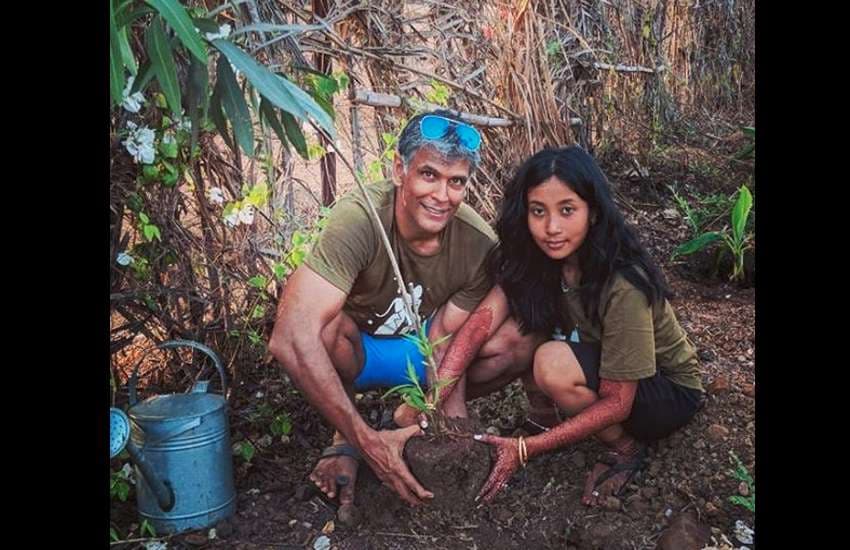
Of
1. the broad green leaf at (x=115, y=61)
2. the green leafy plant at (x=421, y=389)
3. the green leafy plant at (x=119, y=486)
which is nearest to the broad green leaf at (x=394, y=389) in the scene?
the green leafy plant at (x=421, y=389)

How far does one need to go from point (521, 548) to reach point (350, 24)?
1.28m

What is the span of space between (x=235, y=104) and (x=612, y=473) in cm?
110

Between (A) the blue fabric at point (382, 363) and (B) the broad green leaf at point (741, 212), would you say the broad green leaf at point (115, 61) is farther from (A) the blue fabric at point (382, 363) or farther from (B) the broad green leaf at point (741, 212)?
(B) the broad green leaf at point (741, 212)

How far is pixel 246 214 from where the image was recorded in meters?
2.21

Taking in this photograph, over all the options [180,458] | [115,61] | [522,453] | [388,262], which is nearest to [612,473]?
[522,453]

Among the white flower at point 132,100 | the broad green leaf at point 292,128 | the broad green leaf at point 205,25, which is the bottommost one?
the broad green leaf at point 292,128

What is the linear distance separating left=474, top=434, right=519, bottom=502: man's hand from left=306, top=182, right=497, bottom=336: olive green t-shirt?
30cm

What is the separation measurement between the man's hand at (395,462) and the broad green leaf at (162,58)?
2.71 feet

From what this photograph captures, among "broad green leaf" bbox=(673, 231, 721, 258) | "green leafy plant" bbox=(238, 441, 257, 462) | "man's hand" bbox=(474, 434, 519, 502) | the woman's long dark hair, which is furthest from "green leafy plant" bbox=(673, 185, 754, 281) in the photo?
"green leafy plant" bbox=(238, 441, 257, 462)

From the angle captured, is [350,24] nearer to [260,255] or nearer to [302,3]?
[302,3]

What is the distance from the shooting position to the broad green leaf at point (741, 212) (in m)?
1.93
